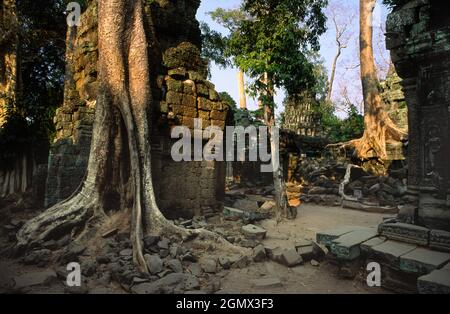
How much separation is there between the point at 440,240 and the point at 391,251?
1.69ft

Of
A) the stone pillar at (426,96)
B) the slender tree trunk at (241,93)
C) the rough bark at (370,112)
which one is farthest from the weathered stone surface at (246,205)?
the slender tree trunk at (241,93)

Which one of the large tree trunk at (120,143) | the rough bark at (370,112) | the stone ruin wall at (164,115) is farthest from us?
the rough bark at (370,112)

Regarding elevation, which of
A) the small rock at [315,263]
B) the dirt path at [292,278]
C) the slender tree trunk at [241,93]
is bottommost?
the dirt path at [292,278]

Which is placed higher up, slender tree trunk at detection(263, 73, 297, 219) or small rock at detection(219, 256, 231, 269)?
slender tree trunk at detection(263, 73, 297, 219)

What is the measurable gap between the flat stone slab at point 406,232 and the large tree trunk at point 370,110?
8401 mm

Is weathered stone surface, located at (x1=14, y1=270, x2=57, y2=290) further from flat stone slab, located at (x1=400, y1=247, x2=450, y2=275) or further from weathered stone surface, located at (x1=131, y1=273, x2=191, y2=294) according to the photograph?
flat stone slab, located at (x1=400, y1=247, x2=450, y2=275)

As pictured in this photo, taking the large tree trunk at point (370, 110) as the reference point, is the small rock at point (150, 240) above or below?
below

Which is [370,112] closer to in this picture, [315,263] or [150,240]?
[315,263]

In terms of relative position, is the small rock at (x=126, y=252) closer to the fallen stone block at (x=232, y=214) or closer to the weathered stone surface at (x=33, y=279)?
the weathered stone surface at (x=33, y=279)

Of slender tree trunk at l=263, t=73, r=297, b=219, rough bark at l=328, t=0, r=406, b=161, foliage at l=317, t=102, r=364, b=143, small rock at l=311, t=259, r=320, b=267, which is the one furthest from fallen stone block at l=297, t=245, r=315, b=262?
foliage at l=317, t=102, r=364, b=143

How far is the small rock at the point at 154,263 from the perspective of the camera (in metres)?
3.47

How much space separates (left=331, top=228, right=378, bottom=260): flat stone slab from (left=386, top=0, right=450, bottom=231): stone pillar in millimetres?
677

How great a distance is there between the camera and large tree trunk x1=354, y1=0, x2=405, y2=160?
37.2 feet
